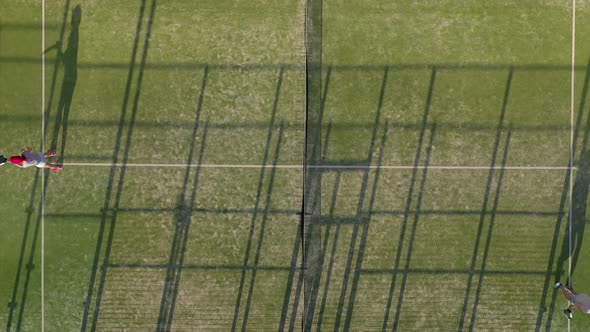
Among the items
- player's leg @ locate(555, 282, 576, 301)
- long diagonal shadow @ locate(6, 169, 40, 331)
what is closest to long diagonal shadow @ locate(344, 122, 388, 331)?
player's leg @ locate(555, 282, 576, 301)

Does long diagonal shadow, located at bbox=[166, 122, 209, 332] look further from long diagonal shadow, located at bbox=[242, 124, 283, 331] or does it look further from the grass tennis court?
long diagonal shadow, located at bbox=[242, 124, 283, 331]

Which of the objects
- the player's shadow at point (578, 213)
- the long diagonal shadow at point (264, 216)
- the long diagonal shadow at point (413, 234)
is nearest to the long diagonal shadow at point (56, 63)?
the long diagonal shadow at point (264, 216)

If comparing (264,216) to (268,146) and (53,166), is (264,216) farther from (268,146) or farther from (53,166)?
(53,166)

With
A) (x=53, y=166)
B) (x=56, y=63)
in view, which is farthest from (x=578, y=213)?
(x=56, y=63)

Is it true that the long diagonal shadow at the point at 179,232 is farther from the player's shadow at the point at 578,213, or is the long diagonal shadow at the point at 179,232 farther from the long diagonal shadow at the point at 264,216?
the player's shadow at the point at 578,213

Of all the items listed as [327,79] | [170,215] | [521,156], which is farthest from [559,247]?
[170,215]
